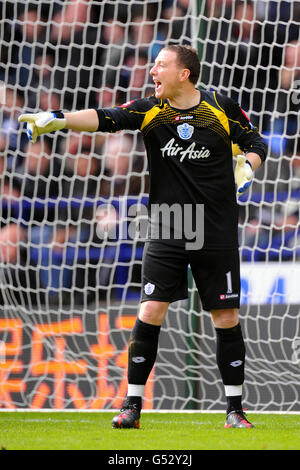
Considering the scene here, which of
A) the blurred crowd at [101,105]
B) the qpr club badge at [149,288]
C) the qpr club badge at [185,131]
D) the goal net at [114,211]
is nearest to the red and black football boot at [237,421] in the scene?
the qpr club badge at [149,288]

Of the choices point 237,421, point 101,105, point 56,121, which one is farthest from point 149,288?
point 101,105

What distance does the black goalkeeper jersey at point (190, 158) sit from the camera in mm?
3578

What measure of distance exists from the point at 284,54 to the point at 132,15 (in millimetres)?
1027

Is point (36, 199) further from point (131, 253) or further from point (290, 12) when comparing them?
point (290, 12)

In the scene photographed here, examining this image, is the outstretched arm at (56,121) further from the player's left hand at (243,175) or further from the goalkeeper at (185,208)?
the player's left hand at (243,175)

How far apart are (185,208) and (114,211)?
2251 mm

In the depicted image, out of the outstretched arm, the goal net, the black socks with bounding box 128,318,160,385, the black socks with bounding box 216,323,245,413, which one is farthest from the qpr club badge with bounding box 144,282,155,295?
the goal net

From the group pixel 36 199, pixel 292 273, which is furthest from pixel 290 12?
pixel 36 199

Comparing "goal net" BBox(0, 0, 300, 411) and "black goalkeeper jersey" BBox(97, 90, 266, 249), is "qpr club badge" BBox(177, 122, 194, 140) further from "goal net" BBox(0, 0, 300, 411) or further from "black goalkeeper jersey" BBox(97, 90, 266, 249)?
"goal net" BBox(0, 0, 300, 411)

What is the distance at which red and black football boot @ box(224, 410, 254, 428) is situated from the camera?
3.56m

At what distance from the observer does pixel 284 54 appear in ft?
18.5

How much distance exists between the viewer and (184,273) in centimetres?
362

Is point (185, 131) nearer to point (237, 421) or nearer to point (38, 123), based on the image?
point (38, 123)

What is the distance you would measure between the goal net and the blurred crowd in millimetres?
13
